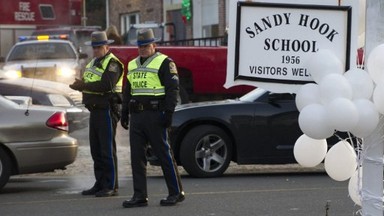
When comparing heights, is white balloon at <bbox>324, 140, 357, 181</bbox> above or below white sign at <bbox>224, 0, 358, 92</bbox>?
below

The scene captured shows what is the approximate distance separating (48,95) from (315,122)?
9491mm

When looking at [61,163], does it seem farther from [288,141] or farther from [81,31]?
[81,31]

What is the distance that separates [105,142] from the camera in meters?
8.58

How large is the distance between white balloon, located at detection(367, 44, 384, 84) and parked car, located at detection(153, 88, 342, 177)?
661 centimetres

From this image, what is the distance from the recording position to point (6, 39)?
2397cm

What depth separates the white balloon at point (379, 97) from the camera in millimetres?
3350

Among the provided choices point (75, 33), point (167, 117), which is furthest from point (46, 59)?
point (167, 117)

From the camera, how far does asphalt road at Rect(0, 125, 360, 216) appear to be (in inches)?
302

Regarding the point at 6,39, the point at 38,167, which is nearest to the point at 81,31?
the point at 6,39

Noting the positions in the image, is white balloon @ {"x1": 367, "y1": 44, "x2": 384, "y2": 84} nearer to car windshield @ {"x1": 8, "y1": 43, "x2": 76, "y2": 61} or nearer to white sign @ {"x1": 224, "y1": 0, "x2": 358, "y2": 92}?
white sign @ {"x1": 224, "y1": 0, "x2": 358, "y2": 92}

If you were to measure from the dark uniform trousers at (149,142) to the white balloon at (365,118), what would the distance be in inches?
167

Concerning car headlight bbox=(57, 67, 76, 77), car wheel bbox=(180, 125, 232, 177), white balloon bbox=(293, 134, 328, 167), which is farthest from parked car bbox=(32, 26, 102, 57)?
white balloon bbox=(293, 134, 328, 167)

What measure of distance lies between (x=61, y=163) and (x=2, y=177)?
73 cm

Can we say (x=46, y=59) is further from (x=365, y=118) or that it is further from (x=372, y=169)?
(x=365, y=118)
